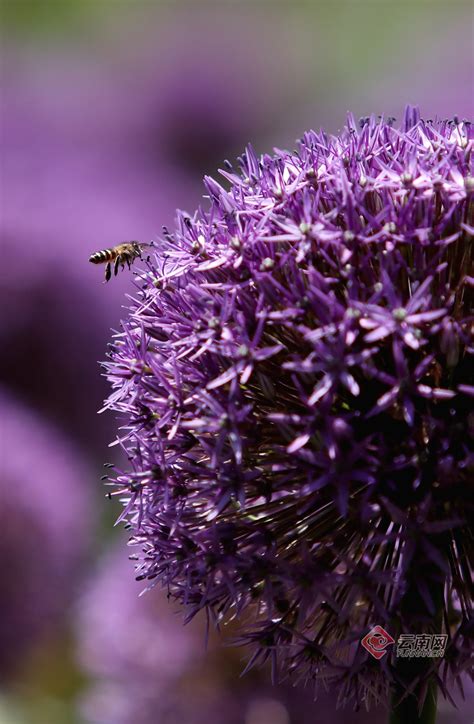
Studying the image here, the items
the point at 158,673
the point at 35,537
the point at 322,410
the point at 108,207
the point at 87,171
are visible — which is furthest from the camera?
the point at 87,171

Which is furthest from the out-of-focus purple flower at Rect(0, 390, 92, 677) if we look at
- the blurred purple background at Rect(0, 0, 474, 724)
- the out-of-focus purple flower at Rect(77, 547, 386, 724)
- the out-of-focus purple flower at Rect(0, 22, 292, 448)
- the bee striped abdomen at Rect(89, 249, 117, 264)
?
the bee striped abdomen at Rect(89, 249, 117, 264)

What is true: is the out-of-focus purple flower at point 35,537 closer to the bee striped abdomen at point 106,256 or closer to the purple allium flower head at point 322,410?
the bee striped abdomen at point 106,256

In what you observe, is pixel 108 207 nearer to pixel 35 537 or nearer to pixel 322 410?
pixel 35 537

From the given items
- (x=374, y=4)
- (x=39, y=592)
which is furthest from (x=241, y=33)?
(x=39, y=592)

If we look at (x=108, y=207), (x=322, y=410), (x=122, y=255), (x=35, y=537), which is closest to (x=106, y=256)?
(x=122, y=255)

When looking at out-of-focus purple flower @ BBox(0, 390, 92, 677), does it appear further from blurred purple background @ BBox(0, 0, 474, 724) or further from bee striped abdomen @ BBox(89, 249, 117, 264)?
bee striped abdomen @ BBox(89, 249, 117, 264)

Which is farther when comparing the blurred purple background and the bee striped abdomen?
the blurred purple background
